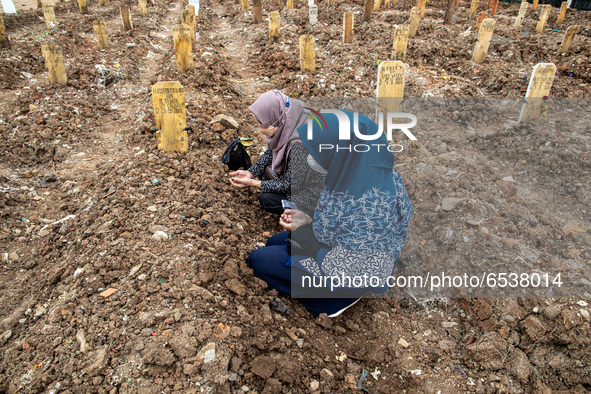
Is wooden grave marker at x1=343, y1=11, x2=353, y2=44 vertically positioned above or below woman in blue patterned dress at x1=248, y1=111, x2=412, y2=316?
above

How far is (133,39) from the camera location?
29.7ft

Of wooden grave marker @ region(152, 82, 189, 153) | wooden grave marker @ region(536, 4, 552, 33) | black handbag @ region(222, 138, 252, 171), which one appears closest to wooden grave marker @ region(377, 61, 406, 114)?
black handbag @ region(222, 138, 252, 171)

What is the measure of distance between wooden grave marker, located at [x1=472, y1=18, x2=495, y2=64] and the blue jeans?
657 centimetres

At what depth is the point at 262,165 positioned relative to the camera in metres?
3.46

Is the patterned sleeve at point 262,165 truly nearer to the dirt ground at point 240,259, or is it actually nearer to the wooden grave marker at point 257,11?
the dirt ground at point 240,259

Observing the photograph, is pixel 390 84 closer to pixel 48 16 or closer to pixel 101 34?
pixel 101 34

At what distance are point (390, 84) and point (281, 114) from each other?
2019 mm

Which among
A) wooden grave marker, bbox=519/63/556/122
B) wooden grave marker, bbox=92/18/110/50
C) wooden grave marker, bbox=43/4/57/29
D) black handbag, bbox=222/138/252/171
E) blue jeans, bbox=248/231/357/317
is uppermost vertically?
wooden grave marker, bbox=43/4/57/29

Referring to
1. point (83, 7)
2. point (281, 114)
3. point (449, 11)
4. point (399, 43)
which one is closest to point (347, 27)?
point (399, 43)

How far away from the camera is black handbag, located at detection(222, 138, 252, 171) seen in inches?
143

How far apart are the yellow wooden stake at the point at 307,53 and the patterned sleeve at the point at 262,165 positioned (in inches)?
146

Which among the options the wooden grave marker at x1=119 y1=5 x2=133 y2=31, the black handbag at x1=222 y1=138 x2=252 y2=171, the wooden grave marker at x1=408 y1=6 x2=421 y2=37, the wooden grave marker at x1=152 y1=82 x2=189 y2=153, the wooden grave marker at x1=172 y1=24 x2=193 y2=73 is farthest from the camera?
the wooden grave marker at x1=119 y1=5 x2=133 y2=31

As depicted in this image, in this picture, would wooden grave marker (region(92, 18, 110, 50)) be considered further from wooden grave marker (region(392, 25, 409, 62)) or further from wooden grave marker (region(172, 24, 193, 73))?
wooden grave marker (region(392, 25, 409, 62))

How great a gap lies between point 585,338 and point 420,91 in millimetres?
4665
